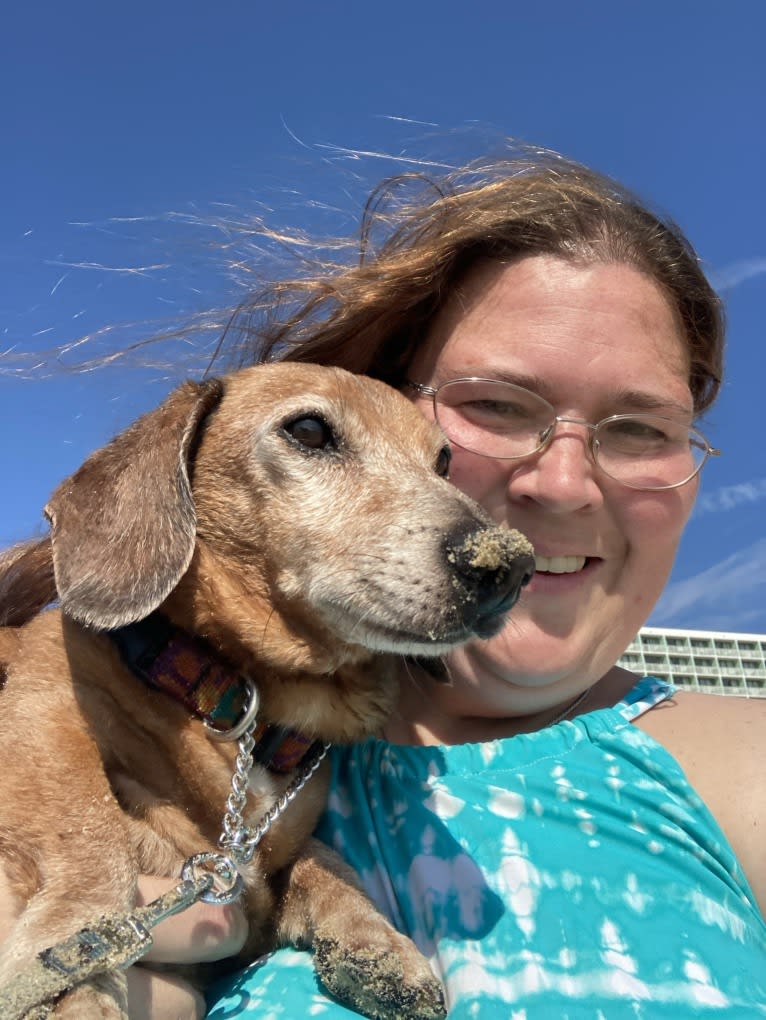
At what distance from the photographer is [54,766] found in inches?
86.3

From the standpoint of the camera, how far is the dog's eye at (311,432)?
2807 millimetres

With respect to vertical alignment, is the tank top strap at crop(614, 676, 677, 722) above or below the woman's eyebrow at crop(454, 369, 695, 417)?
below

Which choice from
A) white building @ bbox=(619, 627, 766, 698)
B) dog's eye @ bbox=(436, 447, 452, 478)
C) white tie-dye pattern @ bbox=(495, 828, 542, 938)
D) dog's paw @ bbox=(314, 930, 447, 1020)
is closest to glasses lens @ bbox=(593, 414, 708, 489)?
dog's eye @ bbox=(436, 447, 452, 478)

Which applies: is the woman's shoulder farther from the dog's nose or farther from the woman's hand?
the woman's hand

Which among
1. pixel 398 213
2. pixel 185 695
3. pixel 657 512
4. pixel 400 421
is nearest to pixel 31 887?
pixel 185 695

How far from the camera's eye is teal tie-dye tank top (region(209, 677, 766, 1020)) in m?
2.04

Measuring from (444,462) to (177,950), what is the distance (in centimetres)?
180

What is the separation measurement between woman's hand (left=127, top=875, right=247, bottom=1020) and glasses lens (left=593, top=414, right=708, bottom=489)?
6.43 ft

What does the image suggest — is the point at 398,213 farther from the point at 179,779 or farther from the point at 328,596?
the point at 179,779

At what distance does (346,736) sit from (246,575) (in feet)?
2.10

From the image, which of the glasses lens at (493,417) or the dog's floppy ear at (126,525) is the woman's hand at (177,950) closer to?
the dog's floppy ear at (126,525)

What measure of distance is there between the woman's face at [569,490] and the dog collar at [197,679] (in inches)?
29.6

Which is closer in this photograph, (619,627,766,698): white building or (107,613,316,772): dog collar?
(107,613,316,772): dog collar

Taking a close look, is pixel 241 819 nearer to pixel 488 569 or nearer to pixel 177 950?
pixel 177 950
